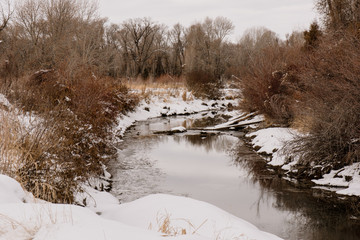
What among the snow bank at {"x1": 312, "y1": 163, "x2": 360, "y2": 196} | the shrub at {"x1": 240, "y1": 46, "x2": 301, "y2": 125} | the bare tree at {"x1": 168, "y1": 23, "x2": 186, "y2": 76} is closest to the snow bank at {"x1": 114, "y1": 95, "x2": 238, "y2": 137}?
the shrub at {"x1": 240, "y1": 46, "x2": 301, "y2": 125}

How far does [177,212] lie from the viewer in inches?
208

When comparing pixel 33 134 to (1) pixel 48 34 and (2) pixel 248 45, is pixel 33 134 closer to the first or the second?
(1) pixel 48 34

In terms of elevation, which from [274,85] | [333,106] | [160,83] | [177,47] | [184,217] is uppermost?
[177,47]

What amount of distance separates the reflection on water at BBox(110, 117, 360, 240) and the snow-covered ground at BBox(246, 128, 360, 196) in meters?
0.59

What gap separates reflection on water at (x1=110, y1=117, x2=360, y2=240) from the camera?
7.07 metres

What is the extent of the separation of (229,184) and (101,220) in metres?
6.77

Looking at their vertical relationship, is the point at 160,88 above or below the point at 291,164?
above

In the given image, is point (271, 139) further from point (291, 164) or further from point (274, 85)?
point (274, 85)

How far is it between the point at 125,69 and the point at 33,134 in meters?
46.9

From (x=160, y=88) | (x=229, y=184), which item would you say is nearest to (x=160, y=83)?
(x=160, y=88)

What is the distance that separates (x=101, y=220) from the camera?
330 cm

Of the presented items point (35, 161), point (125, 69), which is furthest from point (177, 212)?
point (125, 69)

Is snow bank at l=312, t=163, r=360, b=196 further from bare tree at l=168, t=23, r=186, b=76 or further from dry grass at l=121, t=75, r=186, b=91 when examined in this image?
bare tree at l=168, t=23, r=186, b=76

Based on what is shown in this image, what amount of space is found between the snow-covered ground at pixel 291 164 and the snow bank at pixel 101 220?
5.15 m
